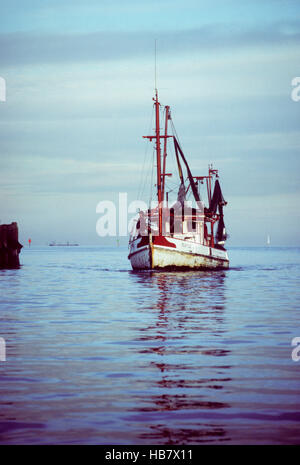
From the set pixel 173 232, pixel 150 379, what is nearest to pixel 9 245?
pixel 173 232

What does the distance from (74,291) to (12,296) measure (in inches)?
168

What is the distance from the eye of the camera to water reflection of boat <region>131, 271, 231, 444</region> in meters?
7.39

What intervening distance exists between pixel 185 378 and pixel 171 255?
140 ft

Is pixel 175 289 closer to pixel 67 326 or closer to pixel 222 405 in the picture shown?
pixel 67 326

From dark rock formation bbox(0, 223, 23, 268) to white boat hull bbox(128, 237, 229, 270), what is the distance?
15096mm

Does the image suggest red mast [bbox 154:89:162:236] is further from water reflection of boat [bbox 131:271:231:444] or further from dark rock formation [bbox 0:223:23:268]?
water reflection of boat [bbox 131:271:231:444]

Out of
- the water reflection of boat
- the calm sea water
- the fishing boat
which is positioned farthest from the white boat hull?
the water reflection of boat

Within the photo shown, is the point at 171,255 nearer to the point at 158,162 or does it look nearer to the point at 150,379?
the point at 158,162

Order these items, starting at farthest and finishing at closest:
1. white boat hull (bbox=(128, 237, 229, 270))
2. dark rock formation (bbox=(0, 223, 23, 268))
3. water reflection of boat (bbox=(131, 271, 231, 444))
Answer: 1. dark rock formation (bbox=(0, 223, 23, 268))
2. white boat hull (bbox=(128, 237, 229, 270))
3. water reflection of boat (bbox=(131, 271, 231, 444))

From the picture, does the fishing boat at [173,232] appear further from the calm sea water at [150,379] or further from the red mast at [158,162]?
the calm sea water at [150,379]

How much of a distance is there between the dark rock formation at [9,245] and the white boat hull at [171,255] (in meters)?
15.1

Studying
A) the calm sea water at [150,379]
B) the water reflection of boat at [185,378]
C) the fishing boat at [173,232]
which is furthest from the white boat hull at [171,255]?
the water reflection of boat at [185,378]

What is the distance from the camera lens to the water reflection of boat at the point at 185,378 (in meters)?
7.39
